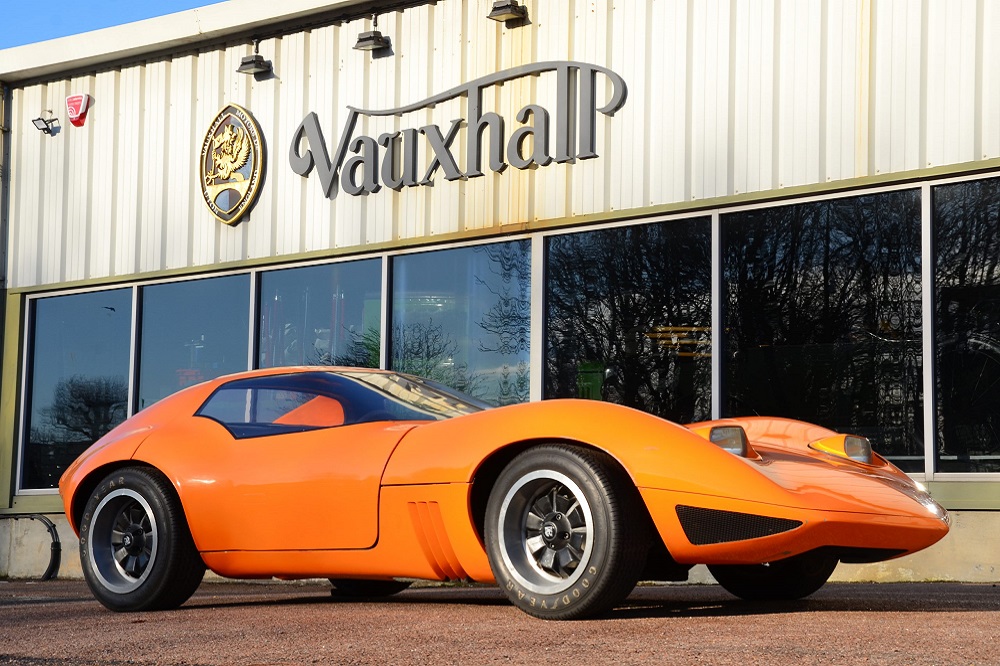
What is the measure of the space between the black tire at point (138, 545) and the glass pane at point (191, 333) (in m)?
6.80

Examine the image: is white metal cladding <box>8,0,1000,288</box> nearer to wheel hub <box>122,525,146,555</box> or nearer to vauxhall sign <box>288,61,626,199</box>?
vauxhall sign <box>288,61,626,199</box>

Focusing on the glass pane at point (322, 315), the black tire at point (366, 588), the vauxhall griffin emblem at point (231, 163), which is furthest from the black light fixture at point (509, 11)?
the black tire at point (366, 588)

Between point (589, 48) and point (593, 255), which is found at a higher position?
point (589, 48)

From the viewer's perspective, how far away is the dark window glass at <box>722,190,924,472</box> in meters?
9.09

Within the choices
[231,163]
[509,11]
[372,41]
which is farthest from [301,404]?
[231,163]

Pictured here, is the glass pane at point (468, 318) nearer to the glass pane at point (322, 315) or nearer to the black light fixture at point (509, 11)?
the glass pane at point (322, 315)

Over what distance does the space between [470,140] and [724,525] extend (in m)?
7.40

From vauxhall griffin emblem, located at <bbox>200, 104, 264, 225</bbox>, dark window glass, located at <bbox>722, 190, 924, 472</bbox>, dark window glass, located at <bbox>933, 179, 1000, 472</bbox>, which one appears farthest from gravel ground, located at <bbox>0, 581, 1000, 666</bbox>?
vauxhall griffin emblem, located at <bbox>200, 104, 264, 225</bbox>

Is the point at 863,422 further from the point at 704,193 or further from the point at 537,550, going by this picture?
the point at 537,550

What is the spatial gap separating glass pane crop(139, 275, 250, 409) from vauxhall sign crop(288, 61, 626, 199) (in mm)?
1586

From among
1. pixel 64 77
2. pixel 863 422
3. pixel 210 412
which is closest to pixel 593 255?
pixel 863 422

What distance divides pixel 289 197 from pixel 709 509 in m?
9.00

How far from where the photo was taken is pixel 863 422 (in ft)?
30.2

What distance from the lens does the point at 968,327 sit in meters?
8.84
